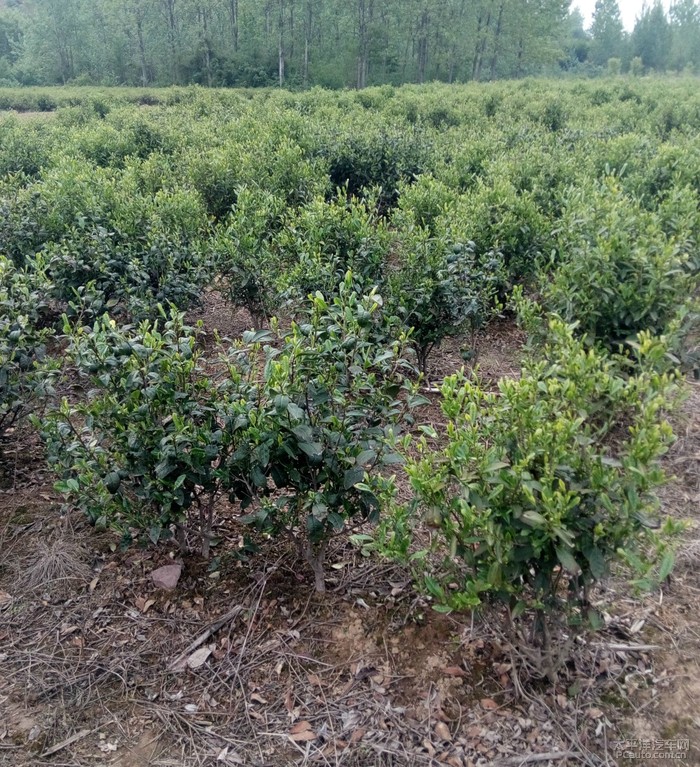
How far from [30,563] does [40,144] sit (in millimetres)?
8376

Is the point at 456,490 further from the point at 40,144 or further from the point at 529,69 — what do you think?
the point at 529,69

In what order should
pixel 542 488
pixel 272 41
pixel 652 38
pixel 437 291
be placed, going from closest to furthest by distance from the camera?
1. pixel 542 488
2. pixel 437 291
3. pixel 272 41
4. pixel 652 38

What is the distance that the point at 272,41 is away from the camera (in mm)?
34375

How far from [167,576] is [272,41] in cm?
3763

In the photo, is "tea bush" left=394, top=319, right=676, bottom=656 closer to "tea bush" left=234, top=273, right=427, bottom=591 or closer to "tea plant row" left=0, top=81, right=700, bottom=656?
"tea plant row" left=0, top=81, right=700, bottom=656

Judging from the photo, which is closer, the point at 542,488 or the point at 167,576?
the point at 542,488

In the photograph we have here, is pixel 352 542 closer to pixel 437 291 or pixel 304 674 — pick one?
pixel 304 674

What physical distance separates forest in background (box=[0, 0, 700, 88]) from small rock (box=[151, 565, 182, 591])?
32192 mm

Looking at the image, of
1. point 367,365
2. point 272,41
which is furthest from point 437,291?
point 272,41

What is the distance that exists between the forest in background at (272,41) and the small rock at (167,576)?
3219cm

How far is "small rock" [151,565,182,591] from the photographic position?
2.67m

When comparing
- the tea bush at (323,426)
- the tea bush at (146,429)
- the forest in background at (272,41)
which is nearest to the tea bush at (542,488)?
the tea bush at (323,426)

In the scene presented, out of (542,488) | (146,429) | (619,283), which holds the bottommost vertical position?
(146,429)

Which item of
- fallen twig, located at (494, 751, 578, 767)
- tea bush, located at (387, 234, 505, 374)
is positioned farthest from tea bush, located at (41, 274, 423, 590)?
tea bush, located at (387, 234, 505, 374)
